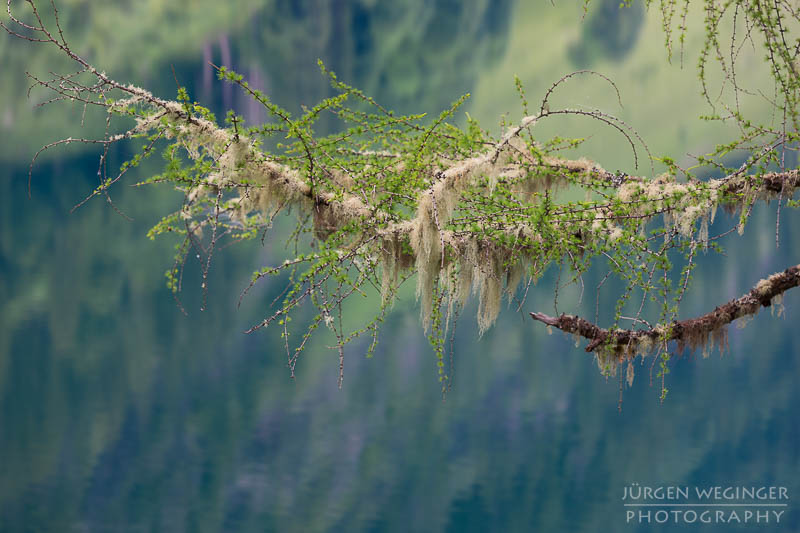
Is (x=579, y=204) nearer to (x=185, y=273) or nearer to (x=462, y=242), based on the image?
(x=462, y=242)

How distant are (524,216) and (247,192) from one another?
1.25 metres

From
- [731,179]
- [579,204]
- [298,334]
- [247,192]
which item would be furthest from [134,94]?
[298,334]

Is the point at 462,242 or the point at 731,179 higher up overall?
the point at 731,179

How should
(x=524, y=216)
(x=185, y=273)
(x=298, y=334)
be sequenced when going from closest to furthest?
(x=524, y=216) → (x=298, y=334) → (x=185, y=273)

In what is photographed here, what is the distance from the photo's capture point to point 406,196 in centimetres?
346

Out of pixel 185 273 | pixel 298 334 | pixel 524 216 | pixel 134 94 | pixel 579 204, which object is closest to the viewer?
pixel 134 94

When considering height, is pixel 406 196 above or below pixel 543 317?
above

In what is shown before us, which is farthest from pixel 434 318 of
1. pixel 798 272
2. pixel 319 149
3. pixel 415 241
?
pixel 798 272

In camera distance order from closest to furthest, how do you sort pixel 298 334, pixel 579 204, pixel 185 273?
1. pixel 579 204
2. pixel 298 334
3. pixel 185 273

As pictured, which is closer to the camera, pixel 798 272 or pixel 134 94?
pixel 134 94

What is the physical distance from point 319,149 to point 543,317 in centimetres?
134

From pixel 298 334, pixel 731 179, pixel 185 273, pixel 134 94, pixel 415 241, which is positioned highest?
pixel 185 273

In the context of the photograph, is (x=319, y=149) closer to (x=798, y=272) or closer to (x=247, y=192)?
(x=247, y=192)

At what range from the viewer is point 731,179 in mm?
3492
